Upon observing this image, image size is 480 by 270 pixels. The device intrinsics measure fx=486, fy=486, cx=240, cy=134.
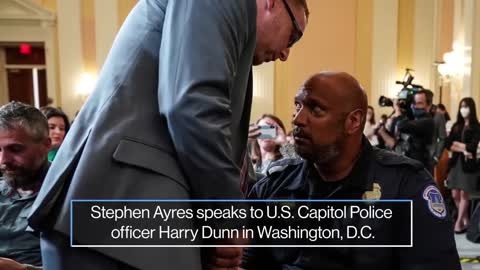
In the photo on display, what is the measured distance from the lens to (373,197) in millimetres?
1259

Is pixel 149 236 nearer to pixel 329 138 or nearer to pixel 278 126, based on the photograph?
pixel 329 138

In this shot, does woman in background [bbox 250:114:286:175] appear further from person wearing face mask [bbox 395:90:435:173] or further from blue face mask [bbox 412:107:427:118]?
blue face mask [bbox 412:107:427:118]

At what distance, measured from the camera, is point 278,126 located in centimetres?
341

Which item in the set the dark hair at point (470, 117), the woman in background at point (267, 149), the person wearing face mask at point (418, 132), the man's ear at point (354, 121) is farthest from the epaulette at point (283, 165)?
the dark hair at point (470, 117)

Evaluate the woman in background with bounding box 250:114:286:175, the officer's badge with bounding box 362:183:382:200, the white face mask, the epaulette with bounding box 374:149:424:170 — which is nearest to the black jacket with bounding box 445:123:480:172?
the white face mask

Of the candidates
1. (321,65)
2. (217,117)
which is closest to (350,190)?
(217,117)

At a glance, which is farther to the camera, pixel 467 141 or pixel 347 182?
pixel 467 141

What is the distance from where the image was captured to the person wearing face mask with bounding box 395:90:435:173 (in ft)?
13.1

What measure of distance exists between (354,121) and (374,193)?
20 cm

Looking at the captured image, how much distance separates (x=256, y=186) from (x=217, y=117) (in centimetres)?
72

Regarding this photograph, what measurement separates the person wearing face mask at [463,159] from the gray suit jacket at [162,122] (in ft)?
12.6

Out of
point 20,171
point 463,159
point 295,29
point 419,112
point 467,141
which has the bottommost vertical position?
point 463,159

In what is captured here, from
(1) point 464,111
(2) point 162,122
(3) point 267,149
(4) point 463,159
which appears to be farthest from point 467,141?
(2) point 162,122

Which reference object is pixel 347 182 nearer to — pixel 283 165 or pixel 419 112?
pixel 283 165
